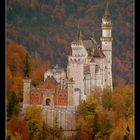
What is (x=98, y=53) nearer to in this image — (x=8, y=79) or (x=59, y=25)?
(x=59, y=25)

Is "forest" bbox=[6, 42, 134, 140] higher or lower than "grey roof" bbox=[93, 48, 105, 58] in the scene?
lower

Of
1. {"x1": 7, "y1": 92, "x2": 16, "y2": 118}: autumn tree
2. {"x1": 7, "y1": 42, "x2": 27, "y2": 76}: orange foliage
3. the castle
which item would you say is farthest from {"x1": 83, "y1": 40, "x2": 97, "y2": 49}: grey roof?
{"x1": 7, "y1": 92, "x2": 16, "y2": 118}: autumn tree

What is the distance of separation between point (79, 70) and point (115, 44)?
0.64 feet

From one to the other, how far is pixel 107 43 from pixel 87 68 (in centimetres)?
14

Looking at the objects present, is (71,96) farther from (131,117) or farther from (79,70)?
(131,117)

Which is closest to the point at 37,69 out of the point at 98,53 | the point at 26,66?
the point at 26,66

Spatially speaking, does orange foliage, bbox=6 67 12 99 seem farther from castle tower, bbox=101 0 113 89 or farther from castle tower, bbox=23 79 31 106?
castle tower, bbox=101 0 113 89

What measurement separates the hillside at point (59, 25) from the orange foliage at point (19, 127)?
0.97 feet

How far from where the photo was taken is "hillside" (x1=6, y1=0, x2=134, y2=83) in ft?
7.52

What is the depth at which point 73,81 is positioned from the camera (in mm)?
2309

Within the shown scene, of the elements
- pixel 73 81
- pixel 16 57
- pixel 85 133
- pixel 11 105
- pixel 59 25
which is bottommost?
pixel 85 133

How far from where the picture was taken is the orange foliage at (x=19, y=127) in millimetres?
2264

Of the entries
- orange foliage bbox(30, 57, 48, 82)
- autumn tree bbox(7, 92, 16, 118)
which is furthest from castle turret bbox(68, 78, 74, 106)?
autumn tree bbox(7, 92, 16, 118)

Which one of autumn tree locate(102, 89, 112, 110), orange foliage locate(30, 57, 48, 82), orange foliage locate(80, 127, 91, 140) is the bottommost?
orange foliage locate(80, 127, 91, 140)
